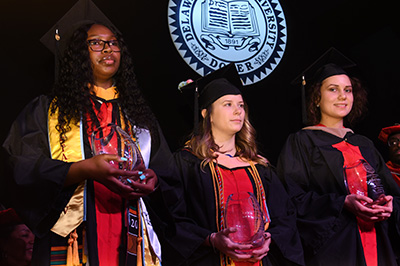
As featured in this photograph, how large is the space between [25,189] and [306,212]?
171cm

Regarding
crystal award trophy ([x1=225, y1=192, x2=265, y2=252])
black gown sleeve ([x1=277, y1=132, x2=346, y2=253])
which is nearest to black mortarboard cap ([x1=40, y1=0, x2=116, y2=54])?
crystal award trophy ([x1=225, y1=192, x2=265, y2=252])

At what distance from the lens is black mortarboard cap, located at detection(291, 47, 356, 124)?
3.74 metres

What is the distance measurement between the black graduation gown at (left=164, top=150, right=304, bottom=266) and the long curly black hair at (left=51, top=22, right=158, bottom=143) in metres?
0.40

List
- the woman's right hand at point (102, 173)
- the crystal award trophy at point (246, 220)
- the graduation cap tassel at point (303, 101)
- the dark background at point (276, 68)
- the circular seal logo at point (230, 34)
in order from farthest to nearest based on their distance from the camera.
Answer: the circular seal logo at point (230, 34), the graduation cap tassel at point (303, 101), the dark background at point (276, 68), the crystal award trophy at point (246, 220), the woman's right hand at point (102, 173)

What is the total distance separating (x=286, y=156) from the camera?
135 inches

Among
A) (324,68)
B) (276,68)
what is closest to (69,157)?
(324,68)

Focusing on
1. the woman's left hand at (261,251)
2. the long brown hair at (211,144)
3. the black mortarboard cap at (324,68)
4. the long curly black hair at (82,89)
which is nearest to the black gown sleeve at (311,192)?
the long brown hair at (211,144)

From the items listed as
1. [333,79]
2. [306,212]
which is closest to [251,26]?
[333,79]

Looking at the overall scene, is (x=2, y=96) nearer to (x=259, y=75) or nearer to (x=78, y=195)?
(x=78, y=195)

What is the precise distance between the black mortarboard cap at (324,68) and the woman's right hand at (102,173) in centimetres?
184

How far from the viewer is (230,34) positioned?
419cm

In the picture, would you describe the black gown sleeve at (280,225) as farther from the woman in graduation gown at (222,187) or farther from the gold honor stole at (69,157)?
the gold honor stole at (69,157)

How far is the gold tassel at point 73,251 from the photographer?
223 cm

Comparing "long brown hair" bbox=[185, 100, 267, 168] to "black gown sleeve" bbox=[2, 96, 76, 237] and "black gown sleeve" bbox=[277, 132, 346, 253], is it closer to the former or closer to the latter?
"black gown sleeve" bbox=[277, 132, 346, 253]
